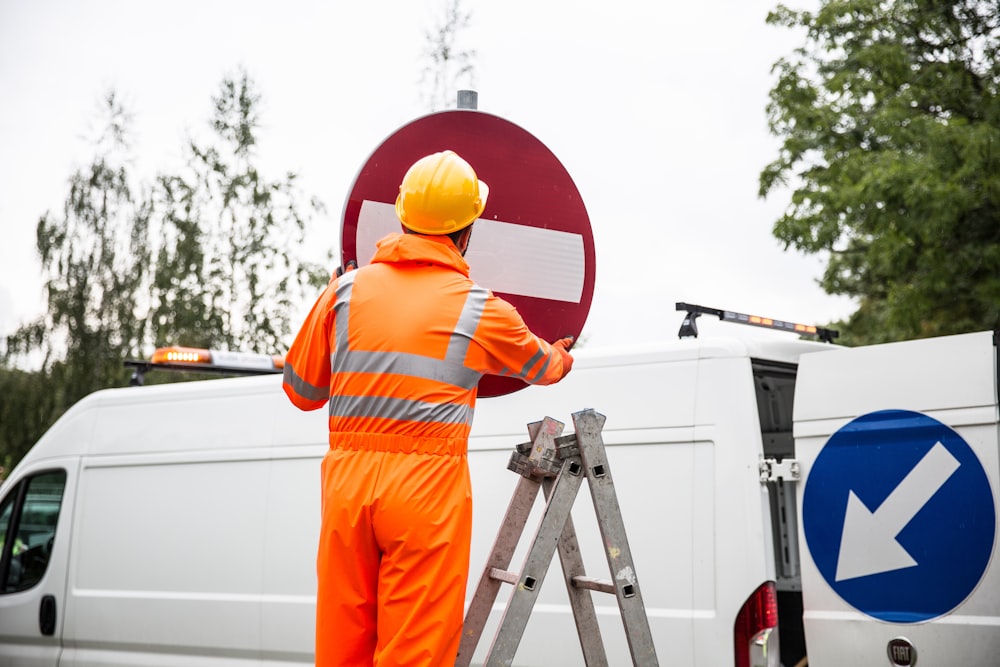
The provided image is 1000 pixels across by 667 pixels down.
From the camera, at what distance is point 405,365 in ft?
10.3

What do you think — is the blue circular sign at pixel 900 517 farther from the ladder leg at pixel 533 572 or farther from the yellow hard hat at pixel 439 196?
the yellow hard hat at pixel 439 196

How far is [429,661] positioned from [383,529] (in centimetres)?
37

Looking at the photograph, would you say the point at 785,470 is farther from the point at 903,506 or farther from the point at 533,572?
the point at 533,572

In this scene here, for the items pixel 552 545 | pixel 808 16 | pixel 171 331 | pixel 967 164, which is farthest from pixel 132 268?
pixel 552 545

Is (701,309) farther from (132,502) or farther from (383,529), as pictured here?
(132,502)

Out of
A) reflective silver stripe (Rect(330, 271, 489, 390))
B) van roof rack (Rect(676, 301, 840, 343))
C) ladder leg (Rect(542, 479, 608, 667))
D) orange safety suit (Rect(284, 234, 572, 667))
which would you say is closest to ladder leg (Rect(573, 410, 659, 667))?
ladder leg (Rect(542, 479, 608, 667))

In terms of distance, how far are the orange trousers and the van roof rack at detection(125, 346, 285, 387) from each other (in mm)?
4322

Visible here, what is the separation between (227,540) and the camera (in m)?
6.43

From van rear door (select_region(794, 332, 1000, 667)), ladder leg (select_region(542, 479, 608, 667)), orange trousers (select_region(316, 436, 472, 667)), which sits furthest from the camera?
van rear door (select_region(794, 332, 1000, 667))

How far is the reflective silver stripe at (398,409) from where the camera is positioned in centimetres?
309

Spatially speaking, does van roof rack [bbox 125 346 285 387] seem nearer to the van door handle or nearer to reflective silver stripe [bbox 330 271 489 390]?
the van door handle

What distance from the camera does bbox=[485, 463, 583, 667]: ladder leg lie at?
10.6 feet

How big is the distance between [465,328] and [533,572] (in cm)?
73

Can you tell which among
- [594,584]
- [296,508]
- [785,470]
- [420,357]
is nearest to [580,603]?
[594,584]
